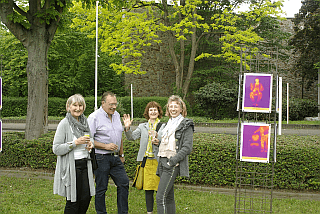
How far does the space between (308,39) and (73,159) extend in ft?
61.4

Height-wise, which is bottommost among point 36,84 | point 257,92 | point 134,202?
point 134,202

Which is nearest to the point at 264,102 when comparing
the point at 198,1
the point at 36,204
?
the point at 36,204

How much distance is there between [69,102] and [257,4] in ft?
52.0

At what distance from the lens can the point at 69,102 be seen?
376cm

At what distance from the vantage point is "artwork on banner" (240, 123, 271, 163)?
3.97 m

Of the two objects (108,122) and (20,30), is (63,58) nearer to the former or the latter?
(20,30)

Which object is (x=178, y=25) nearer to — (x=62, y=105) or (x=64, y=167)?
(x=62, y=105)

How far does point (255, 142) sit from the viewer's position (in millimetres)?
4016

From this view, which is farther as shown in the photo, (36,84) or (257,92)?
(36,84)

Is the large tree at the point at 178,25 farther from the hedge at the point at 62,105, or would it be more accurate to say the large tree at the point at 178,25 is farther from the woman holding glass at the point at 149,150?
the woman holding glass at the point at 149,150

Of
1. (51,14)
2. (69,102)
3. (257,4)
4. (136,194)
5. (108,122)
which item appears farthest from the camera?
(257,4)

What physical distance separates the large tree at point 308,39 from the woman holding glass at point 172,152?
16500 millimetres

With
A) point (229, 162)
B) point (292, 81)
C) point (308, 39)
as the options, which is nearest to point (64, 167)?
point (229, 162)

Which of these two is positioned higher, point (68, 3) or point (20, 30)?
point (68, 3)
